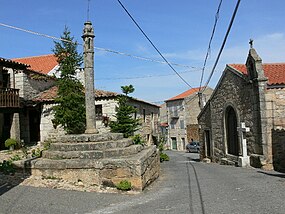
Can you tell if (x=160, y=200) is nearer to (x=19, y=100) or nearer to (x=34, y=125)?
(x=19, y=100)

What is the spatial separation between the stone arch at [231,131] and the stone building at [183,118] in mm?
25513

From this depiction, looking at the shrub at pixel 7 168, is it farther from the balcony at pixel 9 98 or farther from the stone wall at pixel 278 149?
the stone wall at pixel 278 149

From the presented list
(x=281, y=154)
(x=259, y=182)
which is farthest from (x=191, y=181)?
(x=281, y=154)

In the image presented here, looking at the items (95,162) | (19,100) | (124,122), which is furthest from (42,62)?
(95,162)

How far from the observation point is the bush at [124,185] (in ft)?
22.9

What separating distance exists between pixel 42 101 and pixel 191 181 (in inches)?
513

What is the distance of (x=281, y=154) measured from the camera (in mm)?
11297

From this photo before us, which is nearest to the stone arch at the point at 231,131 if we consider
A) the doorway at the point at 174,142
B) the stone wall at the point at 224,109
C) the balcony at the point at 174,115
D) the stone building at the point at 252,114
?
the stone building at the point at 252,114

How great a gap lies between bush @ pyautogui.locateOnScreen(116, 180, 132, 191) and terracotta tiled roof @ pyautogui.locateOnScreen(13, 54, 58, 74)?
17.9m

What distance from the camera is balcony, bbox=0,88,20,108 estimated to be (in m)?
16.2

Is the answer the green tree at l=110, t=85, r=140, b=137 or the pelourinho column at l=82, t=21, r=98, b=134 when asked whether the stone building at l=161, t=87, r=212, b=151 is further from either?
the pelourinho column at l=82, t=21, r=98, b=134

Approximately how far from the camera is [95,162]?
7.33m

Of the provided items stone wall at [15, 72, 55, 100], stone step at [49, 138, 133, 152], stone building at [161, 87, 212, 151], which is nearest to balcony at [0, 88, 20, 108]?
stone wall at [15, 72, 55, 100]

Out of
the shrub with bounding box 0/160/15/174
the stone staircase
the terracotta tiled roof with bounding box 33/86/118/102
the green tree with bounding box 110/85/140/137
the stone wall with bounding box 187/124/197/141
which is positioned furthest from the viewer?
the stone wall with bounding box 187/124/197/141
